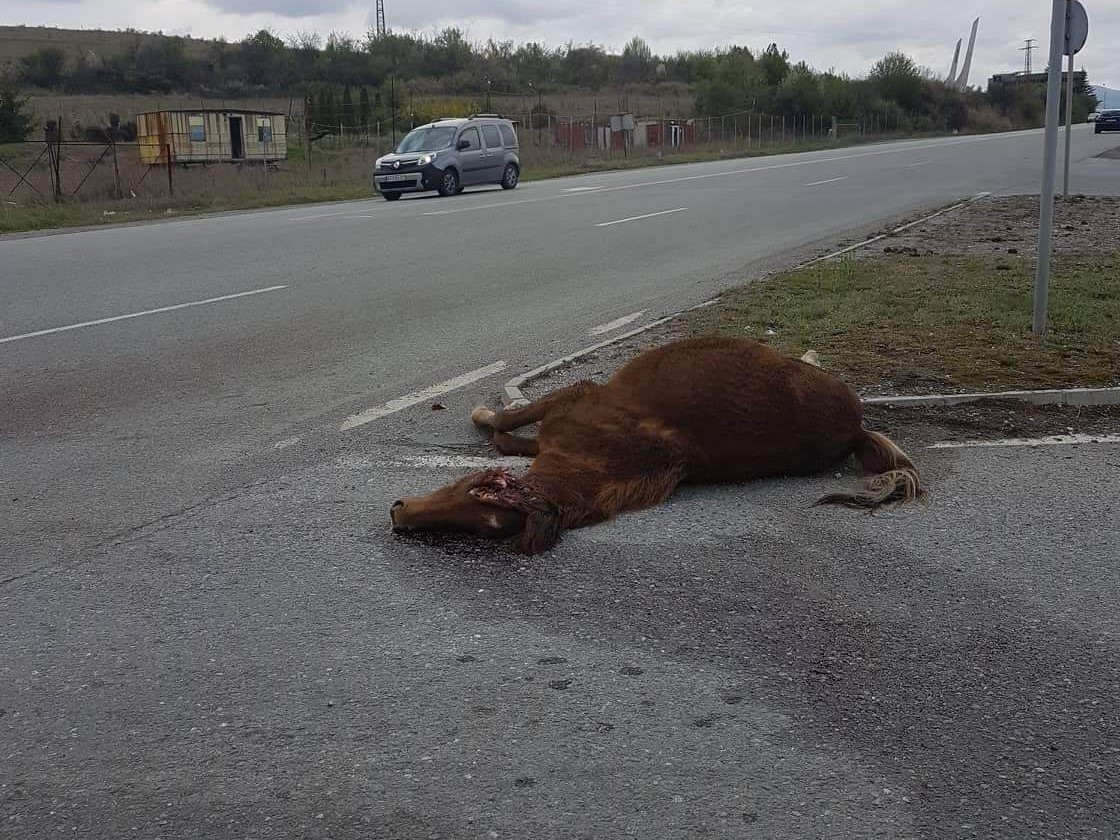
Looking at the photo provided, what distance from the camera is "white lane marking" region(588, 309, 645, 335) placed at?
8398mm

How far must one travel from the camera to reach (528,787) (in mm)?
2742

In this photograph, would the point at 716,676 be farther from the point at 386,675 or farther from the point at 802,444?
the point at 802,444

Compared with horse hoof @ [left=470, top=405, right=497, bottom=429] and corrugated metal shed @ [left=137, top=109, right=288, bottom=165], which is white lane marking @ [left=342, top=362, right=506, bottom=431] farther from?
corrugated metal shed @ [left=137, top=109, right=288, bottom=165]

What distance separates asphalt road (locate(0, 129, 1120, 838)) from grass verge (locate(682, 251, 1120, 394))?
1195mm

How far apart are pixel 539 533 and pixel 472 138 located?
24.5 metres

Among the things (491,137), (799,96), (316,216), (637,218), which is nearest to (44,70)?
(799,96)

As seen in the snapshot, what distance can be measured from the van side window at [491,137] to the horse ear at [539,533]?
24690 millimetres

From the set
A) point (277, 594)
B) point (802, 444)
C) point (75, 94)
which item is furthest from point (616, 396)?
point (75, 94)

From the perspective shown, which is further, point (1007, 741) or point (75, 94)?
point (75, 94)

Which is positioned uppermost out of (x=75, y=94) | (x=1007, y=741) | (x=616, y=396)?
(x=75, y=94)

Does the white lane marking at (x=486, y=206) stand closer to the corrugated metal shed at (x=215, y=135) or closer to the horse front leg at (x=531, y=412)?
the horse front leg at (x=531, y=412)

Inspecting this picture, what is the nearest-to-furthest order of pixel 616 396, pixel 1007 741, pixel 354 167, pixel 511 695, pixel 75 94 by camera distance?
pixel 1007 741
pixel 511 695
pixel 616 396
pixel 354 167
pixel 75 94

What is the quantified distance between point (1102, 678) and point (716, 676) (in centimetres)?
109

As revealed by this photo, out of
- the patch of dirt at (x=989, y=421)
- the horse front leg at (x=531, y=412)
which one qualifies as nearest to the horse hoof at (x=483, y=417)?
the horse front leg at (x=531, y=412)
